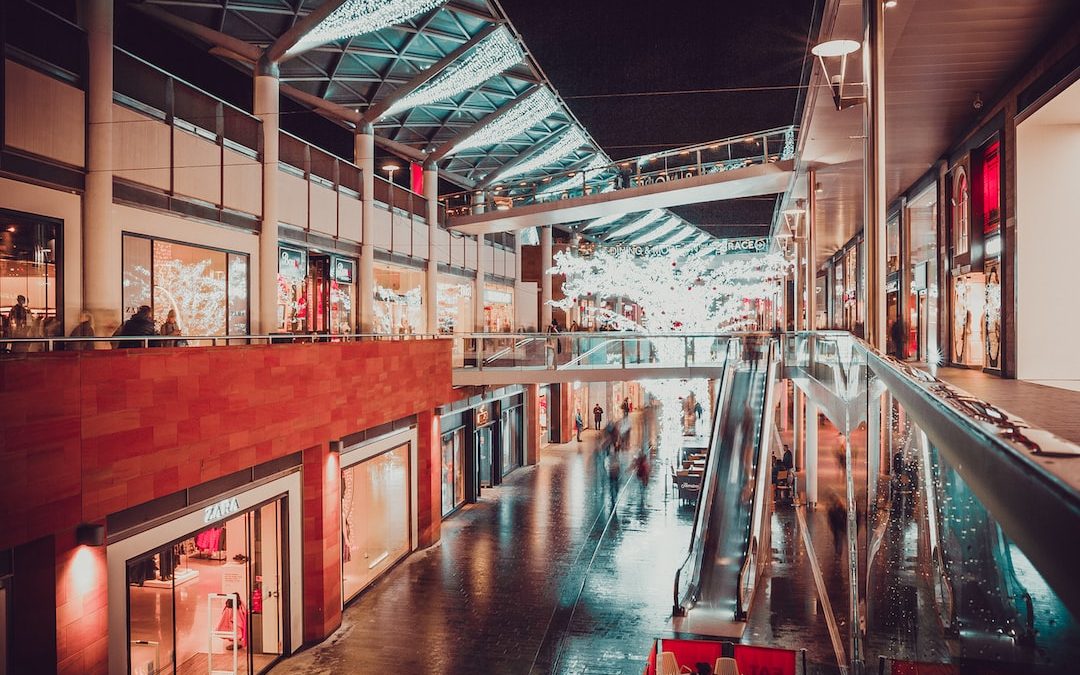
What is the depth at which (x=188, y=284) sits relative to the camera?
13.4 metres

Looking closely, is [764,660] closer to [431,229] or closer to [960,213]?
[960,213]

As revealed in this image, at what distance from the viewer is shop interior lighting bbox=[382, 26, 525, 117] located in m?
18.0

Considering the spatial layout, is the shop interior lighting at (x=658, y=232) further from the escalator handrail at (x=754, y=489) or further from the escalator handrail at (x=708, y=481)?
the escalator handrail at (x=754, y=489)

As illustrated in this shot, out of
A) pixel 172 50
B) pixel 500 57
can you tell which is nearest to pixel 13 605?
pixel 172 50

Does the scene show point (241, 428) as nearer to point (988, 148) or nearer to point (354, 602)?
point (354, 602)

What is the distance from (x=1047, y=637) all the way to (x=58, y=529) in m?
7.95

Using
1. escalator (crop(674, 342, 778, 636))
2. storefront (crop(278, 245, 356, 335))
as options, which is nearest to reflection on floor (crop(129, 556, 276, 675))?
storefront (crop(278, 245, 356, 335))

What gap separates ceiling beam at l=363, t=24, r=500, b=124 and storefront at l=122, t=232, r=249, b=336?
5999 mm

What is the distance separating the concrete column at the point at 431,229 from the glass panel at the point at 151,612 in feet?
49.5

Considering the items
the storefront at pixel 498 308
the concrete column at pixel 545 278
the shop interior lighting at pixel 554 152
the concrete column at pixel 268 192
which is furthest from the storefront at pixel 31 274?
the concrete column at pixel 545 278

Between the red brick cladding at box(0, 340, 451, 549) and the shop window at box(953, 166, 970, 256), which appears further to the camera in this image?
the shop window at box(953, 166, 970, 256)

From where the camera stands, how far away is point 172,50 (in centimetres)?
1471

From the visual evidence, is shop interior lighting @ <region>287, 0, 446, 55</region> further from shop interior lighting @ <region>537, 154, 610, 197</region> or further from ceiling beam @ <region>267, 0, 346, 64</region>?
shop interior lighting @ <region>537, 154, 610, 197</region>

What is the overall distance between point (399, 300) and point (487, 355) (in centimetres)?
353
